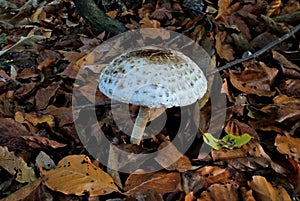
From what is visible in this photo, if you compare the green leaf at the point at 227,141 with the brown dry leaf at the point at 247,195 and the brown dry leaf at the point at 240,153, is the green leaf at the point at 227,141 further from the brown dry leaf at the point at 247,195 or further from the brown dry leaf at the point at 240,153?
the brown dry leaf at the point at 247,195

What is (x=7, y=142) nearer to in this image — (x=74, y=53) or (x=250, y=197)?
(x=74, y=53)

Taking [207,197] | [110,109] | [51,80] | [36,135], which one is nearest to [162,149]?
[207,197]

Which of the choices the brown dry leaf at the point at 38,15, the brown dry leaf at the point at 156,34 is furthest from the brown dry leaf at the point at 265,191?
the brown dry leaf at the point at 38,15

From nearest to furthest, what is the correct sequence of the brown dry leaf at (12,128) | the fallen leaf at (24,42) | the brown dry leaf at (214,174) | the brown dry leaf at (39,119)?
1. the brown dry leaf at (214,174)
2. the brown dry leaf at (12,128)
3. the brown dry leaf at (39,119)
4. the fallen leaf at (24,42)

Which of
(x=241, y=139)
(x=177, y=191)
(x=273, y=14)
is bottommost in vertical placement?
(x=177, y=191)

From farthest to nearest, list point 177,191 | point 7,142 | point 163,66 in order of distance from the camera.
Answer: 1. point 7,142
2. point 177,191
3. point 163,66

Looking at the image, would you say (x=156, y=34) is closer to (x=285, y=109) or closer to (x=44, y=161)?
(x=285, y=109)

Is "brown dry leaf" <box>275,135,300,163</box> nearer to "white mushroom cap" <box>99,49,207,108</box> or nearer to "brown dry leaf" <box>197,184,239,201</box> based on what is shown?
"brown dry leaf" <box>197,184,239,201</box>
